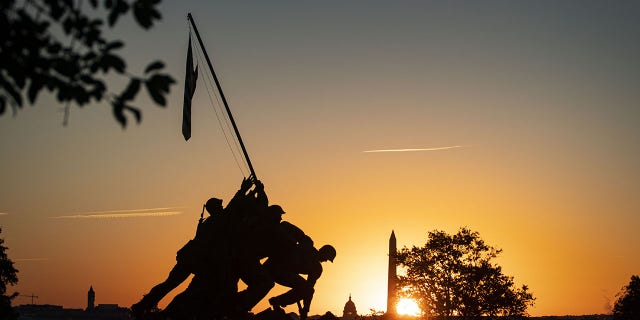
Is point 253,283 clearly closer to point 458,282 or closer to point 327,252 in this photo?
point 327,252

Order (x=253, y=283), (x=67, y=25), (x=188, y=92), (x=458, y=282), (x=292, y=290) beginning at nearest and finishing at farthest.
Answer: (x=67, y=25), (x=253, y=283), (x=292, y=290), (x=188, y=92), (x=458, y=282)

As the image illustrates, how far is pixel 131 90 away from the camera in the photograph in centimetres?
660

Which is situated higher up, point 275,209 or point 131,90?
point 275,209

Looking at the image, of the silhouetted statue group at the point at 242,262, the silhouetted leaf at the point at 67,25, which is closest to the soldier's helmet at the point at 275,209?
the silhouetted statue group at the point at 242,262

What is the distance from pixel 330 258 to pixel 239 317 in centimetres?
277

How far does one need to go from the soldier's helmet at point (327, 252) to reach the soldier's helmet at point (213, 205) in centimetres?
276

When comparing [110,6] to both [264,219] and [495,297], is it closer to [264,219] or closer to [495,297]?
[264,219]

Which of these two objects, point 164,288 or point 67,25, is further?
point 164,288

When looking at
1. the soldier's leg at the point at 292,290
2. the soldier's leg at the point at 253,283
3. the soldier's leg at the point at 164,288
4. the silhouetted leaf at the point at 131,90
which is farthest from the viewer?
the soldier's leg at the point at 164,288

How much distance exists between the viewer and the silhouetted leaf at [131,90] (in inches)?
259

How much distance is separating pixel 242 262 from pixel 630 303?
5995 cm

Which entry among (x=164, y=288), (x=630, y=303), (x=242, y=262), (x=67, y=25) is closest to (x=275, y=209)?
(x=242, y=262)

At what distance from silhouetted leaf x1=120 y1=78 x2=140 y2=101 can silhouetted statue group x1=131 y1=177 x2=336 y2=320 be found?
1415cm

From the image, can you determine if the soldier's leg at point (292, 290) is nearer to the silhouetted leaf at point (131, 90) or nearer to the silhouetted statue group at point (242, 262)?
the silhouetted statue group at point (242, 262)
